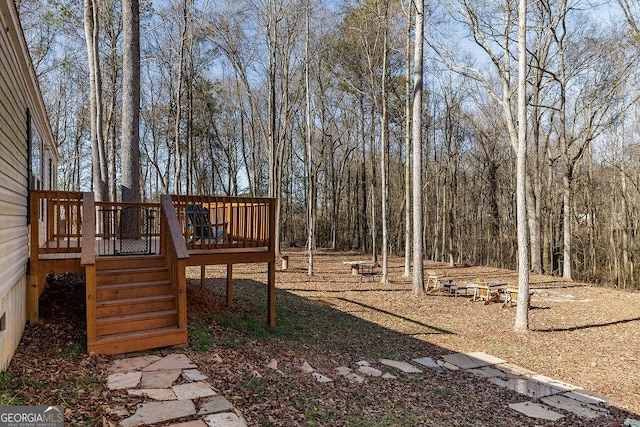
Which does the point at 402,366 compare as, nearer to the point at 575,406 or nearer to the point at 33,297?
the point at 575,406

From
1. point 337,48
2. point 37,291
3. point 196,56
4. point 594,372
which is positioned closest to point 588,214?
point 337,48

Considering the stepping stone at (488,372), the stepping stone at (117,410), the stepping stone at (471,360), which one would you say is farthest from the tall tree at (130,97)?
the stepping stone at (488,372)

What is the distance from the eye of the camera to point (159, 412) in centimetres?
326

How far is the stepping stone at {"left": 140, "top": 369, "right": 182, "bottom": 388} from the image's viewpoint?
387cm

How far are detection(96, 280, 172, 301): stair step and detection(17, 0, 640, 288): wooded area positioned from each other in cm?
323

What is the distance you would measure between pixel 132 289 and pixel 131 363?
1.25m

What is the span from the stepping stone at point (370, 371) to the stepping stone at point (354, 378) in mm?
206

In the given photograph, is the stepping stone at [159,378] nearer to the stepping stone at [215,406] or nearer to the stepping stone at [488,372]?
the stepping stone at [215,406]

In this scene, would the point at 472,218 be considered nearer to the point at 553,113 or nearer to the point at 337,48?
the point at 553,113

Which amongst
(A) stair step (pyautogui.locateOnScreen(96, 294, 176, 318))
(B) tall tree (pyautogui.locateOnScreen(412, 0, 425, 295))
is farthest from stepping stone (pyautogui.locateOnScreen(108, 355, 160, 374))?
(B) tall tree (pyautogui.locateOnScreen(412, 0, 425, 295))

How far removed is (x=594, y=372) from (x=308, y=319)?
508 centimetres

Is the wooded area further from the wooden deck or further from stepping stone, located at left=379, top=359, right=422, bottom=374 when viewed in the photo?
stepping stone, located at left=379, top=359, right=422, bottom=374

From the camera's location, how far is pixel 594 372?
21.5 feet

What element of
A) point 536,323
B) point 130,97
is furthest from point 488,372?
point 130,97
